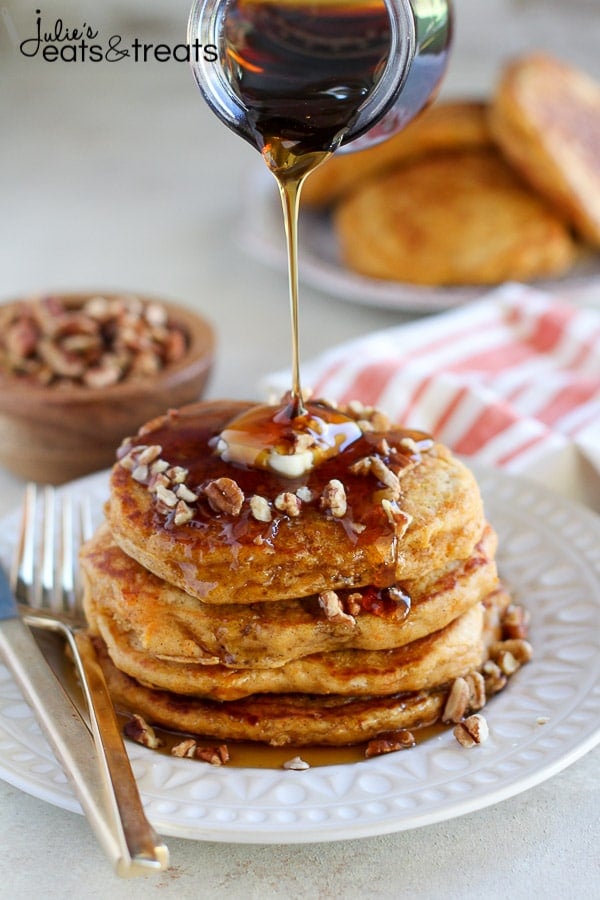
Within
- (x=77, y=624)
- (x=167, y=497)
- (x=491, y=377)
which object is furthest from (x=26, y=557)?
(x=491, y=377)

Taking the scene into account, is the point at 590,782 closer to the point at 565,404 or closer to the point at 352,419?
the point at 352,419

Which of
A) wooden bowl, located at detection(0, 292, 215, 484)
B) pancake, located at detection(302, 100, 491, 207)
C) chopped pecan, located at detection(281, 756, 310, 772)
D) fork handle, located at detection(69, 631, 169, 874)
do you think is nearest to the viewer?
fork handle, located at detection(69, 631, 169, 874)

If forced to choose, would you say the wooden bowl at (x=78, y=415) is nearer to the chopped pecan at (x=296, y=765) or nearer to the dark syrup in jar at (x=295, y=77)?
the dark syrup in jar at (x=295, y=77)

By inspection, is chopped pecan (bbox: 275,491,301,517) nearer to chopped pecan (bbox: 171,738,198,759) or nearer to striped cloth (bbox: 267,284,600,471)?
chopped pecan (bbox: 171,738,198,759)

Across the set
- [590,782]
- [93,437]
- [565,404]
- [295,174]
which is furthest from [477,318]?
[590,782]

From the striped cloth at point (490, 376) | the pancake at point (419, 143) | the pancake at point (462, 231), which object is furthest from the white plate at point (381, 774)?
the pancake at point (419, 143)

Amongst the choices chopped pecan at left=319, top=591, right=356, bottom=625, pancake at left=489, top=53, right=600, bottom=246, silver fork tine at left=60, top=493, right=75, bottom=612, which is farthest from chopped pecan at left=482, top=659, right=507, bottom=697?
pancake at left=489, top=53, right=600, bottom=246
